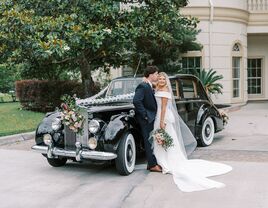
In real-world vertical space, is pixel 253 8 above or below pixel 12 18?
above

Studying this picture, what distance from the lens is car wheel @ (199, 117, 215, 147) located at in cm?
980

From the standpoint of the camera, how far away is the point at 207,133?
10.0m

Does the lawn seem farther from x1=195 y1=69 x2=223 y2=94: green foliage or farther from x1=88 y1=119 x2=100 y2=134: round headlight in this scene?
x1=195 y1=69 x2=223 y2=94: green foliage

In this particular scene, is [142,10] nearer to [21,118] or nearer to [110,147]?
[21,118]

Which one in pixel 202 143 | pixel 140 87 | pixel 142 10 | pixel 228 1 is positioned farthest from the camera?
pixel 228 1

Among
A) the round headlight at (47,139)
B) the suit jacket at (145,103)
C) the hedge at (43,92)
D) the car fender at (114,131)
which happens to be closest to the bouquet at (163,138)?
the suit jacket at (145,103)

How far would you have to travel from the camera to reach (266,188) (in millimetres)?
6191

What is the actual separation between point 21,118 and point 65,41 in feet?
13.9

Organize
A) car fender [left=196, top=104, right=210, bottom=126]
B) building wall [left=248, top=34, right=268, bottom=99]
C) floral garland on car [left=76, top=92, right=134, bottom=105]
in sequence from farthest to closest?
building wall [left=248, top=34, right=268, bottom=99], car fender [left=196, top=104, right=210, bottom=126], floral garland on car [left=76, top=92, right=134, bottom=105]

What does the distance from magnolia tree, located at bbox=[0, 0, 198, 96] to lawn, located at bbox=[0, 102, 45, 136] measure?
187 cm

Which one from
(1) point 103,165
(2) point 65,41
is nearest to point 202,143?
(1) point 103,165

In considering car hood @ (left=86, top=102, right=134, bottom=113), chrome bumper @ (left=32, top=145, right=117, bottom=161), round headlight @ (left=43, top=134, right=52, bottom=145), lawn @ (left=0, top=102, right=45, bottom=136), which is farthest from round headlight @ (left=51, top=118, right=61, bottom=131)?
lawn @ (left=0, top=102, right=45, bottom=136)

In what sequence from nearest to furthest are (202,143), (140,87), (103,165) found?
(140,87), (103,165), (202,143)

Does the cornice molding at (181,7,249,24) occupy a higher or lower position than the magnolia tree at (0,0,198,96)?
higher
